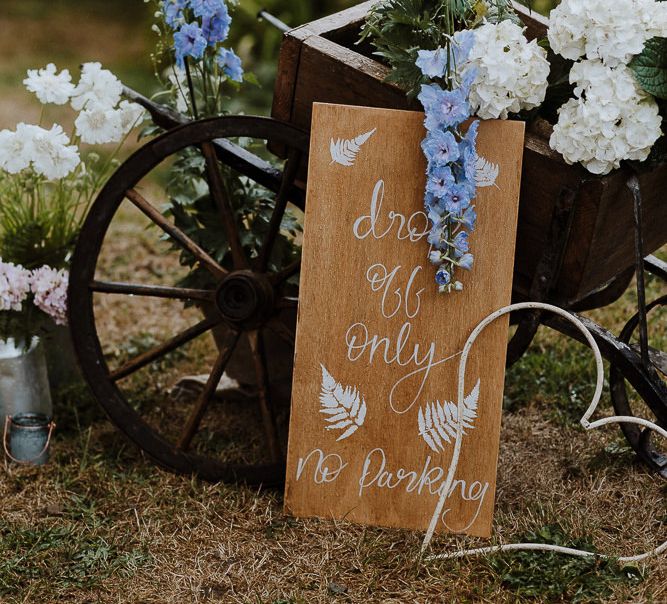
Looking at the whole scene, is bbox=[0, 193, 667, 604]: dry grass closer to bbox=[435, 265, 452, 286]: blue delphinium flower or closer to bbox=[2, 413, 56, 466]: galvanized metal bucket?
bbox=[2, 413, 56, 466]: galvanized metal bucket

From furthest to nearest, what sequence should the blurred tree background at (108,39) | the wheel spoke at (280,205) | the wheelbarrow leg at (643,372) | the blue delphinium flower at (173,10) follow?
the blurred tree background at (108,39)
the blue delphinium flower at (173,10)
the wheel spoke at (280,205)
the wheelbarrow leg at (643,372)

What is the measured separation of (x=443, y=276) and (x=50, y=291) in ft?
3.32

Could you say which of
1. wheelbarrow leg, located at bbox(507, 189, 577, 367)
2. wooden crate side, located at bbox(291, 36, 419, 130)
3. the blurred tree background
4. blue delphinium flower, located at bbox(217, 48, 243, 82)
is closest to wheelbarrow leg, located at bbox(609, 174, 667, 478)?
wheelbarrow leg, located at bbox(507, 189, 577, 367)

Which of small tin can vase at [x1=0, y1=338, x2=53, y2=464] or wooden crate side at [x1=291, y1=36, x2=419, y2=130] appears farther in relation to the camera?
small tin can vase at [x1=0, y1=338, x2=53, y2=464]

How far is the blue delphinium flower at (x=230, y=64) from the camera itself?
2217 millimetres

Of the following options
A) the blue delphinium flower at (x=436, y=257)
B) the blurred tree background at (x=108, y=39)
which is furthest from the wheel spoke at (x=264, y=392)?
the blurred tree background at (x=108, y=39)

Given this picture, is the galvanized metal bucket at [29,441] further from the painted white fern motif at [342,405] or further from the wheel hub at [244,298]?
the painted white fern motif at [342,405]

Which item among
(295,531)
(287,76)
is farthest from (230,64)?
(295,531)

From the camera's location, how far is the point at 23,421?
230cm

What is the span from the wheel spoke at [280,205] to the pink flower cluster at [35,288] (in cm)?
54

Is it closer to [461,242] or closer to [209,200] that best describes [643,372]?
[461,242]

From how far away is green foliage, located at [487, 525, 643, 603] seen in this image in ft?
5.85

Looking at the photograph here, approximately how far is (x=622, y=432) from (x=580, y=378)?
1.05 ft

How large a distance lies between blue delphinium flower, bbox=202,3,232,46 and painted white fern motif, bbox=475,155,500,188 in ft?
2.23
